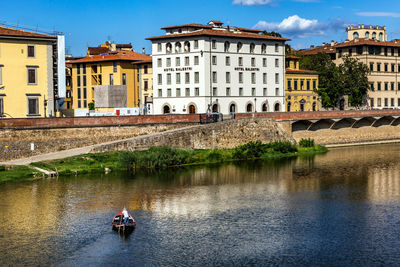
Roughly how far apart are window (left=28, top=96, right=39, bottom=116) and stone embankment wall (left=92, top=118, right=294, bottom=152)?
11.1 meters

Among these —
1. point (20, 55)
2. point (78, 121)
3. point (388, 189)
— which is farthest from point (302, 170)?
point (20, 55)

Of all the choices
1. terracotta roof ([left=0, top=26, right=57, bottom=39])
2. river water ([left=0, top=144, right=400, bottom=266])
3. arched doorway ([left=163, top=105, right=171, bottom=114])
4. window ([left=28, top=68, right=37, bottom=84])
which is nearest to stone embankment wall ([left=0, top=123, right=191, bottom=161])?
window ([left=28, top=68, right=37, bottom=84])

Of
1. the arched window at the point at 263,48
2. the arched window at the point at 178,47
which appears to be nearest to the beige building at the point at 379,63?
the arched window at the point at 263,48

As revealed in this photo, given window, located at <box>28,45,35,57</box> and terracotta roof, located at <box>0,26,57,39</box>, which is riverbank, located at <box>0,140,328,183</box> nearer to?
window, located at <box>28,45,35,57</box>

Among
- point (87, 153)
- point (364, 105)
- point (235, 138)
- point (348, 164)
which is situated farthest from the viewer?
point (364, 105)

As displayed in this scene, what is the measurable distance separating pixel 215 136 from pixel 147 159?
1235 cm

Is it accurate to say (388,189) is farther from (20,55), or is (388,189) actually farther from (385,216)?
(20,55)

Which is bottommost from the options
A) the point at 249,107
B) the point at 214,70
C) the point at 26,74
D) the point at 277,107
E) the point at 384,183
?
the point at 384,183

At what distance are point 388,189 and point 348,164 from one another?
50.8 ft

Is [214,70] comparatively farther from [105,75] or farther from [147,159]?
[147,159]

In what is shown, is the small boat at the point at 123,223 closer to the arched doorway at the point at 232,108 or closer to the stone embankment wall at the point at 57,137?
the stone embankment wall at the point at 57,137

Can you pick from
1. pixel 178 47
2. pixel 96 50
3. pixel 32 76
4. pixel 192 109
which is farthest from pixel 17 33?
pixel 96 50

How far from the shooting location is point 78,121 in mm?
61406

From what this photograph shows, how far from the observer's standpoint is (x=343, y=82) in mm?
104812
